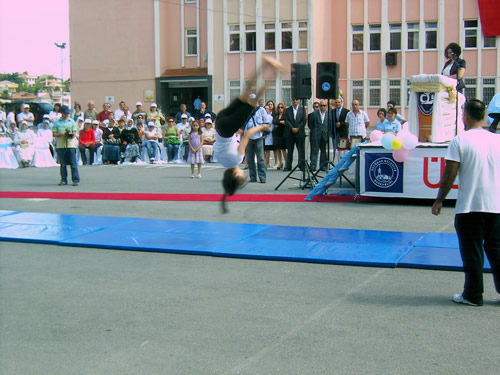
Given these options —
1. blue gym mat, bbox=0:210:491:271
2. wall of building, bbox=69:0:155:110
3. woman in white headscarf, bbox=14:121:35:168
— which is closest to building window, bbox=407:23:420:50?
wall of building, bbox=69:0:155:110

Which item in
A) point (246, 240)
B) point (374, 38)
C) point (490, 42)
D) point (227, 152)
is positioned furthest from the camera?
point (374, 38)

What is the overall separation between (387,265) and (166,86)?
97.0 feet

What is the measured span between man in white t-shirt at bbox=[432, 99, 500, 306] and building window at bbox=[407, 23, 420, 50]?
1077 inches

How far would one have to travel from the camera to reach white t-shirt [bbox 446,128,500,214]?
18.9 feet

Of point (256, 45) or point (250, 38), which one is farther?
point (250, 38)

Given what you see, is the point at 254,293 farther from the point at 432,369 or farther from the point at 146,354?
the point at 432,369

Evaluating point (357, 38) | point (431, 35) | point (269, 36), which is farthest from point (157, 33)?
point (431, 35)

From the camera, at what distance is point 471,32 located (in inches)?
1204

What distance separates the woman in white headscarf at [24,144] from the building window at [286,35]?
51.3 ft

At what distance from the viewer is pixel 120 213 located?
36.8 ft

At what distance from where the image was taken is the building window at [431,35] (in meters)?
31.1

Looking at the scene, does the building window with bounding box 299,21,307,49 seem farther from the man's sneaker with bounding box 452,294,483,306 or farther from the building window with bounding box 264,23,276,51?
the man's sneaker with bounding box 452,294,483,306

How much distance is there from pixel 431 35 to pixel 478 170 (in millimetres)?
27475

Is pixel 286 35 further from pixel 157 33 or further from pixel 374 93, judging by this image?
pixel 157 33
